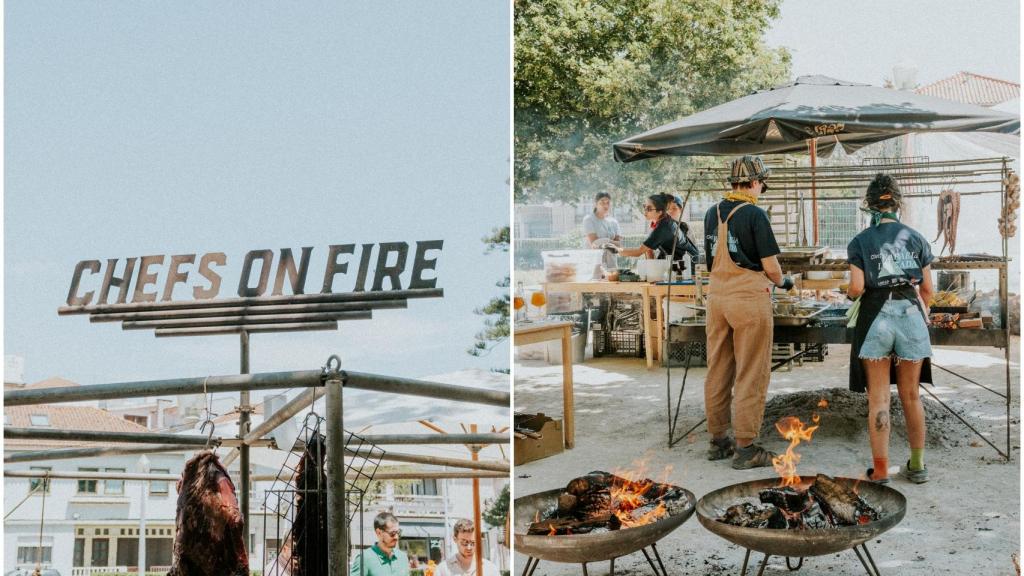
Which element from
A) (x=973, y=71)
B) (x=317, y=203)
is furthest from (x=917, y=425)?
(x=317, y=203)

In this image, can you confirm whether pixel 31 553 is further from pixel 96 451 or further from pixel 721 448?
pixel 721 448

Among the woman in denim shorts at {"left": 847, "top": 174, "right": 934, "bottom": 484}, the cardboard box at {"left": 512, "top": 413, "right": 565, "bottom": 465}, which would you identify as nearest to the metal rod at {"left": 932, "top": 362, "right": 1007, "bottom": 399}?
the woman in denim shorts at {"left": 847, "top": 174, "right": 934, "bottom": 484}

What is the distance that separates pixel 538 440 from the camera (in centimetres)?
396

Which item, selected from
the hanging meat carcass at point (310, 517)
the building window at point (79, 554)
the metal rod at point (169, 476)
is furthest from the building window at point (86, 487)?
the hanging meat carcass at point (310, 517)

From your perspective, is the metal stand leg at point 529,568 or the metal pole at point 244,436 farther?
the metal stand leg at point 529,568

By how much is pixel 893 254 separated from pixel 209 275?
261cm

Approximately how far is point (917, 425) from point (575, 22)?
2.85 metres

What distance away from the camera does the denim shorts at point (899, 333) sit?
3.49 m

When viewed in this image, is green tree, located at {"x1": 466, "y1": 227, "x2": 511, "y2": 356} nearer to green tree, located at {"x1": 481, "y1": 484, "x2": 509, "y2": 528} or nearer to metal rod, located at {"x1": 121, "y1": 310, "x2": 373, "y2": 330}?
green tree, located at {"x1": 481, "y1": 484, "x2": 509, "y2": 528}

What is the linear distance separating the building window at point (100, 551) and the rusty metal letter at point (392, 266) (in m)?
6.62

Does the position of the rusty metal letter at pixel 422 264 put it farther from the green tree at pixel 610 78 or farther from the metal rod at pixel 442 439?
the green tree at pixel 610 78

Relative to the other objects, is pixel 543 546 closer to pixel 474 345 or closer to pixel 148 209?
pixel 474 345

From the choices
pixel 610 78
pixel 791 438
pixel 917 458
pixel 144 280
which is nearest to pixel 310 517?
pixel 144 280

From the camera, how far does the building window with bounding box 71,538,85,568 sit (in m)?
8.44
